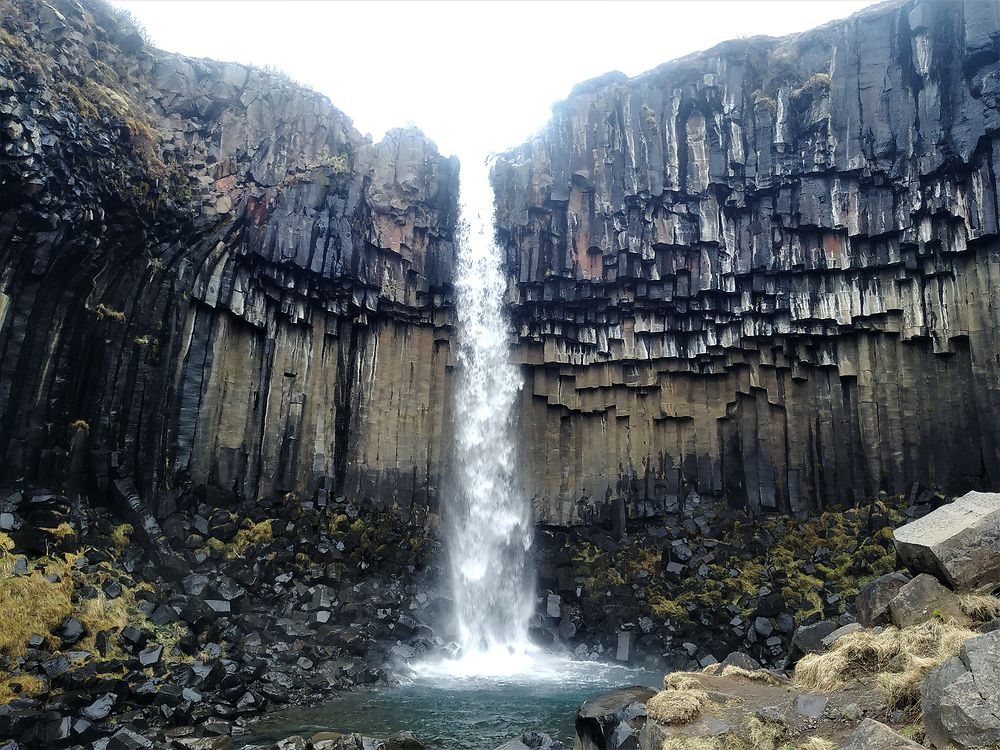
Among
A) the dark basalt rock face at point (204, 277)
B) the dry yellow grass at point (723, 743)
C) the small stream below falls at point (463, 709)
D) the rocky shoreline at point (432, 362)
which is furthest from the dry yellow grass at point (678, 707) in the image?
the dark basalt rock face at point (204, 277)

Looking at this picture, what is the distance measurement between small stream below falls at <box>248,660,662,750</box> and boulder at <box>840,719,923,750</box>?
24.1ft

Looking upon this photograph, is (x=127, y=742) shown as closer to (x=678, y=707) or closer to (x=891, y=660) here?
(x=678, y=707)

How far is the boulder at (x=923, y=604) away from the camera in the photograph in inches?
333

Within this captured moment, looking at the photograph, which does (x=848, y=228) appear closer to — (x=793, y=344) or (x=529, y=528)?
(x=793, y=344)

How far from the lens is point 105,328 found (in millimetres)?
17859

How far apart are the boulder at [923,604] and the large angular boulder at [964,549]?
227 millimetres

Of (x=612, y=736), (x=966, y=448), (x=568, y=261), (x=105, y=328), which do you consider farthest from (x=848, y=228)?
(x=105, y=328)

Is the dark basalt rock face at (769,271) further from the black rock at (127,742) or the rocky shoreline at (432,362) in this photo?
the black rock at (127,742)

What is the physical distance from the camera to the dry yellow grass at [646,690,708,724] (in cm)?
812

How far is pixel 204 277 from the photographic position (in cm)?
2055

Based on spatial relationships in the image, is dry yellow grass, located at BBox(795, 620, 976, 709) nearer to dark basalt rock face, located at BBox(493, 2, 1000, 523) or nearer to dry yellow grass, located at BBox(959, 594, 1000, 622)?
dry yellow grass, located at BBox(959, 594, 1000, 622)

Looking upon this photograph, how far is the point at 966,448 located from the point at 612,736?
16.1 metres

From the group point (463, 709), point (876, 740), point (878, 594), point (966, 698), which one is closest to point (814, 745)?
point (876, 740)

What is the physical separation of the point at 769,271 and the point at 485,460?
38.7 feet
